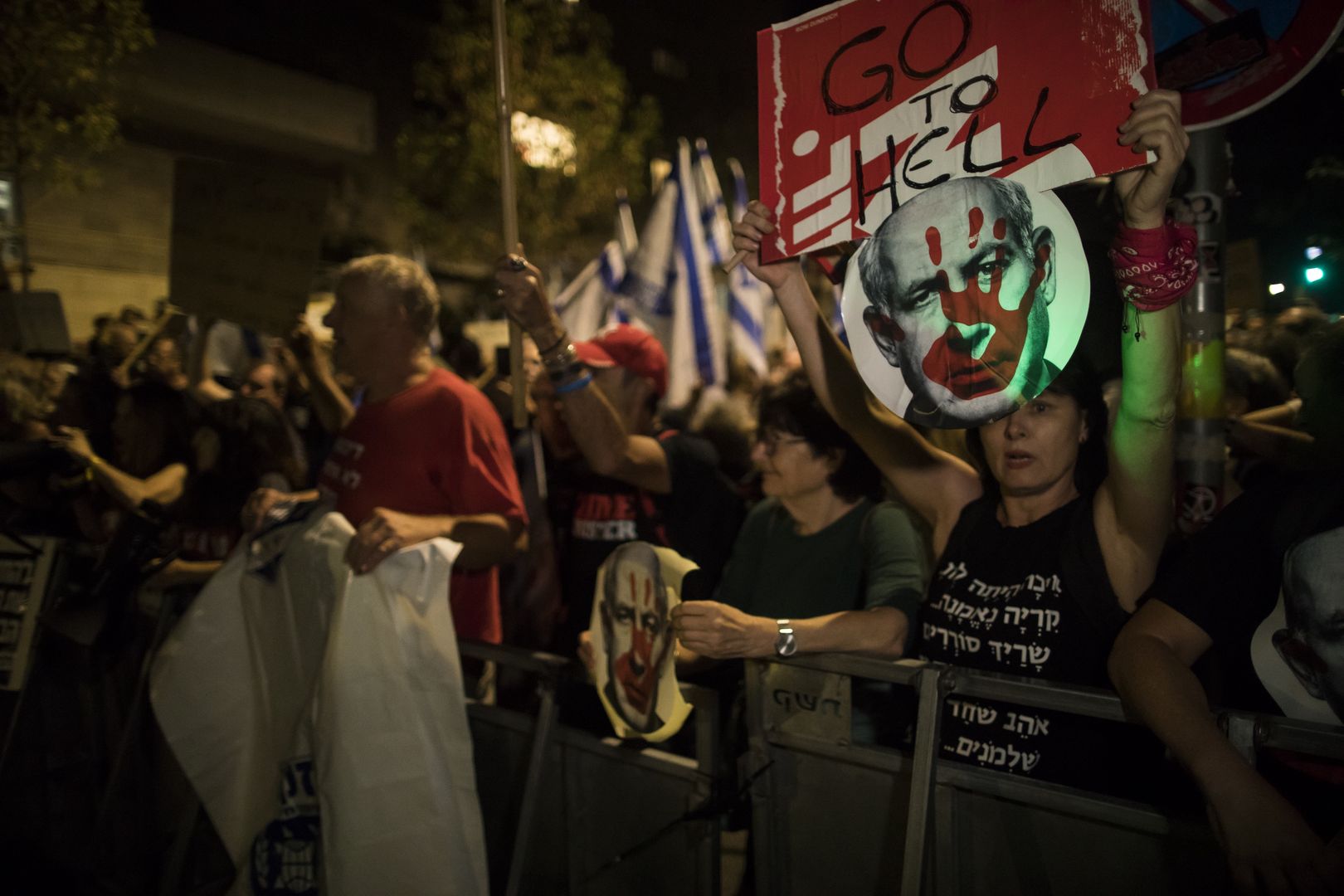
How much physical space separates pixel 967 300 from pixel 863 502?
103cm

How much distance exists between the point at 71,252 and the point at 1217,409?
14.4 m

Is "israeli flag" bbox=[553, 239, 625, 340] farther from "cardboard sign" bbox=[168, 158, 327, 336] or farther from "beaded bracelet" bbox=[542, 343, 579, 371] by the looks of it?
"beaded bracelet" bbox=[542, 343, 579, 371]

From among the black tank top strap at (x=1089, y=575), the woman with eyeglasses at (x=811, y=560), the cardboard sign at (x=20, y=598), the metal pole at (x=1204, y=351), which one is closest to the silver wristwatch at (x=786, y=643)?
the woman with eyeglasses at (x=811, y=560)

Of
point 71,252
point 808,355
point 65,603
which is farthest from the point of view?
point 71,252

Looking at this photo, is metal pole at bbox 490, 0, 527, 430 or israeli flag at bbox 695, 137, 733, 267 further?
israeli flag at bbox 695, 137, 733, 267

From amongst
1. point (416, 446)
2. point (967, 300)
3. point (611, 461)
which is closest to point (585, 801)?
point (611, 461)

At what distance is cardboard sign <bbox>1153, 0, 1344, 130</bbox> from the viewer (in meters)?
1.97

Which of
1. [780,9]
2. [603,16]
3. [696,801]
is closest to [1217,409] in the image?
[696,801]

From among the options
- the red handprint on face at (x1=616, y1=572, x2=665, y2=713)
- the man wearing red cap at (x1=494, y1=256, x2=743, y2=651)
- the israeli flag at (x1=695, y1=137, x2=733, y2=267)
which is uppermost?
the israeli flag at (x1=695, y1=137, x2=733, y2=267)

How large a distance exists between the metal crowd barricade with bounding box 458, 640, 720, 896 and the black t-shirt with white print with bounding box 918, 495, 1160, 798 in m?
0.65

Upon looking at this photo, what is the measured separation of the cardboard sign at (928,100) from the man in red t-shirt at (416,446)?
1.41 m

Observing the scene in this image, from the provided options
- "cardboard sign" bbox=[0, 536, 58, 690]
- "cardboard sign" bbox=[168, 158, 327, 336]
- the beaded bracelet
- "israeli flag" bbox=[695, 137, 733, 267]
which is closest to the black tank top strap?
the beaded bracelet

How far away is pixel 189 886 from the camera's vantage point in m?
3.54

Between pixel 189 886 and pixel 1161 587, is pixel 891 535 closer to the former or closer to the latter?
pixel 1161 587
